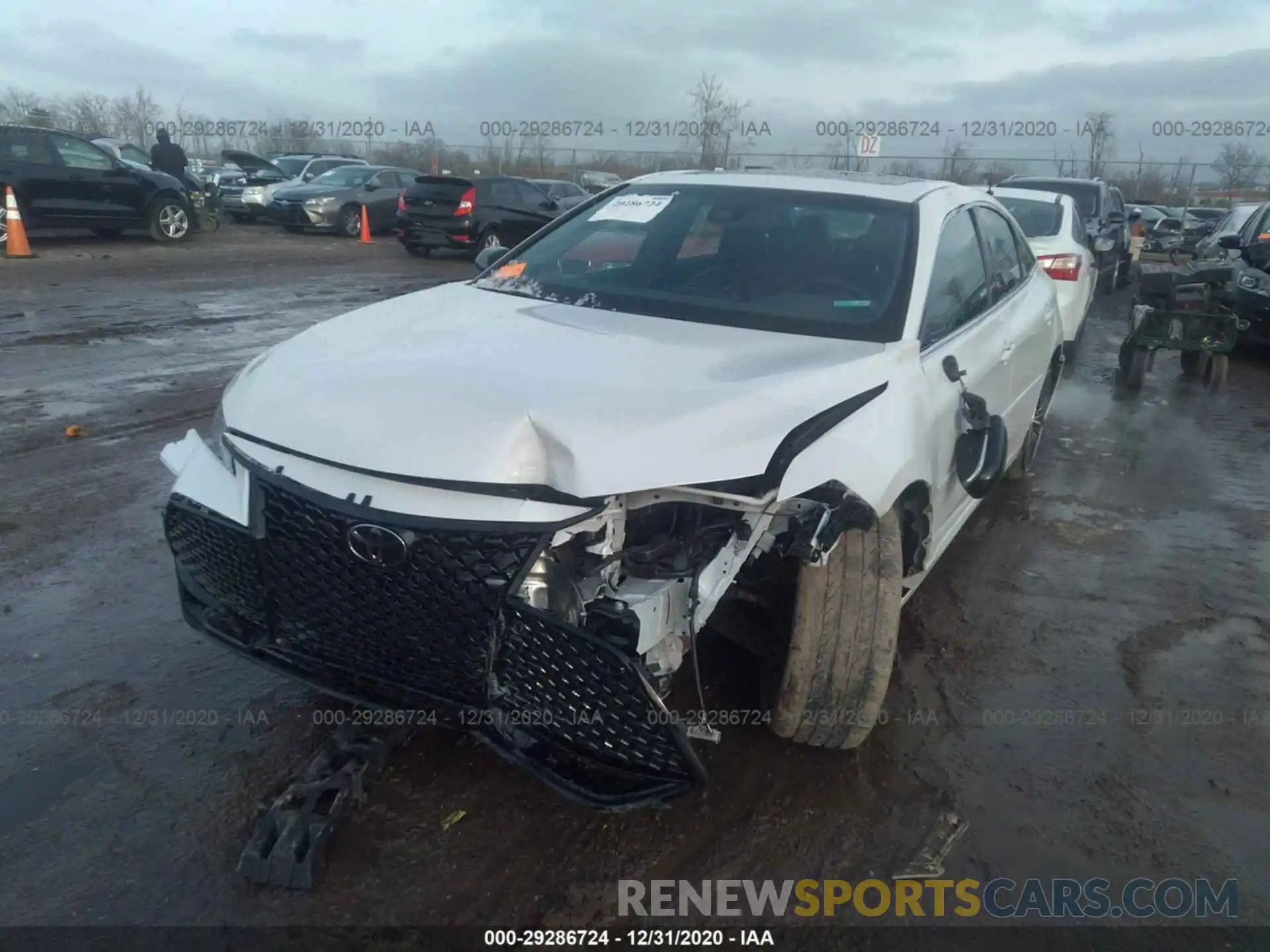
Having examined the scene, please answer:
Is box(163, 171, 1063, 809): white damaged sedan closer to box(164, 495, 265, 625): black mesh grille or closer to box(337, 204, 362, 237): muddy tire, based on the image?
box(164, 495, 265, 625): black mesh grille

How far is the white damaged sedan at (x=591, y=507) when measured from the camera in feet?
7.71

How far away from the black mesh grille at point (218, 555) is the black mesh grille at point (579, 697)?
77 centimetres

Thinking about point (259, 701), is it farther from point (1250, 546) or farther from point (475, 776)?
point (1250, 546)

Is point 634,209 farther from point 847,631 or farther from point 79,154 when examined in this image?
point 79,154

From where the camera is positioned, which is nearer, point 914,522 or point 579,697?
point 579,697

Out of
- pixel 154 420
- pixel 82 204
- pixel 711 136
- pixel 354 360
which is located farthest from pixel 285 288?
pixel 711 136

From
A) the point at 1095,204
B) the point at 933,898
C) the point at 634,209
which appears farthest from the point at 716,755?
the point at 1095,204

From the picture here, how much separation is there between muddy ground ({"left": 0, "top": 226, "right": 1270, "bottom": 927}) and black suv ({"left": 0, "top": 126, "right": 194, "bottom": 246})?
10308 mm

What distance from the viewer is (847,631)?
9.27 feet

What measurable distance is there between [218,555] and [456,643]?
2.61ft

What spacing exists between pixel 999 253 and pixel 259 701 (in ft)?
12.5

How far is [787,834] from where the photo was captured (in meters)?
2.71

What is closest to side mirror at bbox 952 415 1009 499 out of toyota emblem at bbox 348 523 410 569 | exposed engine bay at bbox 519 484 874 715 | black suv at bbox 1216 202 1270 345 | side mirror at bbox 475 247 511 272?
exposed engine bay at bbox 519 484 874 715

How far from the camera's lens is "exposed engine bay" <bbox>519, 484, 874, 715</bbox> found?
2389 millimetres
